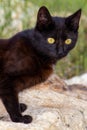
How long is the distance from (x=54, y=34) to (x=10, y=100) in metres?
0.73

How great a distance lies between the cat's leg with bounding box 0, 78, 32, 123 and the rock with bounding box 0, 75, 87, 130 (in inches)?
2.6

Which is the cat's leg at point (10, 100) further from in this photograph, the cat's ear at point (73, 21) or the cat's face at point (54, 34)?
the cat's ear at point (73, 21)

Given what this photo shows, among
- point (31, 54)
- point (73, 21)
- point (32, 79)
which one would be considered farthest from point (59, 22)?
point (32, 79)

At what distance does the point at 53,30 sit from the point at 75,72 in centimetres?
386

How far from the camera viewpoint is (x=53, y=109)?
4023 millimetres

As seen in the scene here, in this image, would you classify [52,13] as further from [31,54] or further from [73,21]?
[31,54]

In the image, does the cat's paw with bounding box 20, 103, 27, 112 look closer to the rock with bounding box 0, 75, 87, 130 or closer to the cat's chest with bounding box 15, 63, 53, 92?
the rock with bounding box 0, 75, 87, 130

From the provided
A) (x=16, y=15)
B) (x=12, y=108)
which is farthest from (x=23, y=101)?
(x=16, y=15)

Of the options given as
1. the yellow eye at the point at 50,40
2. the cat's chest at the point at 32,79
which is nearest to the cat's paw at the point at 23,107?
the cat's chest at the point at 32,79

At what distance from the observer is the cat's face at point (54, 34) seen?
395cm

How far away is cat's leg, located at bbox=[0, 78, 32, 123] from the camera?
12.6 ft

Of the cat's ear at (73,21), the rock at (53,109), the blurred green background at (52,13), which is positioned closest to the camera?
the rock at (53,109)

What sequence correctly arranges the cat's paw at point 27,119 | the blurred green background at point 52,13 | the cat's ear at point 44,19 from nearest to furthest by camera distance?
the cat's paw at point 27,119, the cat's ear at point 44,19, the blurred green background at point 52,13

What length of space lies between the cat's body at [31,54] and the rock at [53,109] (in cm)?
17
